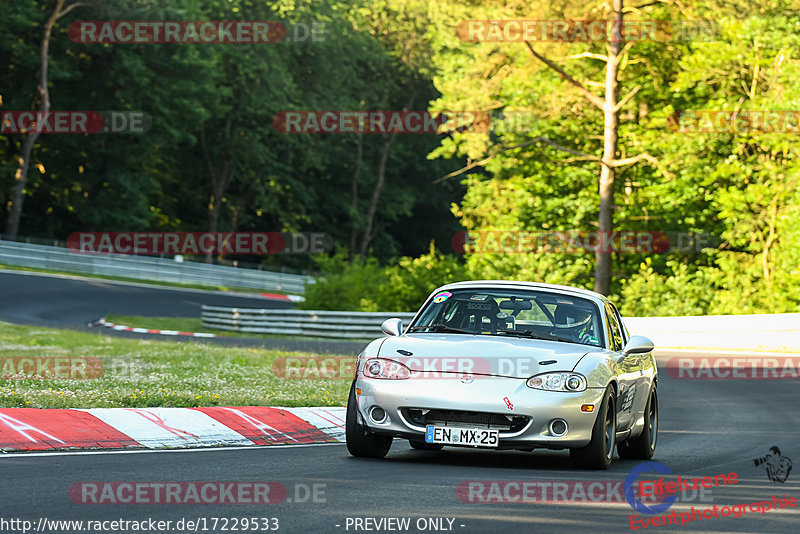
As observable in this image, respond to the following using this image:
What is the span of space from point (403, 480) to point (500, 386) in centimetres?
119

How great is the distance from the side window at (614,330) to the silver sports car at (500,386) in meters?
0.06

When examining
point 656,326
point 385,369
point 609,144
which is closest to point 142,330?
point 656,326

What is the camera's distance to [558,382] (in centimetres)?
960

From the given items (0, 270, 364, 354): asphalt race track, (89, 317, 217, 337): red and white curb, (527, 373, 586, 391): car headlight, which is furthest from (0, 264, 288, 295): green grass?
(527, 373, 586, 391): car headlight

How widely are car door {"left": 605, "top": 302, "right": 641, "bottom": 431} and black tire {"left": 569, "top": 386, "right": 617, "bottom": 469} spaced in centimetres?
47

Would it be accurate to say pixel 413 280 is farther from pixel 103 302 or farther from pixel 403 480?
pixel 403 480

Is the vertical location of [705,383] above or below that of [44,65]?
below

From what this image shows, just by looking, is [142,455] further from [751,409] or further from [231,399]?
[751,409]

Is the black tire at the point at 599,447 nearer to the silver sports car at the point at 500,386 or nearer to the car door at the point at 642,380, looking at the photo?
the silver sports car at the point at 500,386

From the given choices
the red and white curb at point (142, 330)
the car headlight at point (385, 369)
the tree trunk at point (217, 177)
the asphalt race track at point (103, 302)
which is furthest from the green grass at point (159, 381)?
the tree trunk at point (217, 177)

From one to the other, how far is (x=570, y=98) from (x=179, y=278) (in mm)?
23133

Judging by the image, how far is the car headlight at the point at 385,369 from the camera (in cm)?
976

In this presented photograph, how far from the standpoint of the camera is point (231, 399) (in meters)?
13.8

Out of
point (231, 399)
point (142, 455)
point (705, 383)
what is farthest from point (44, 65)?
point (142, 455)
